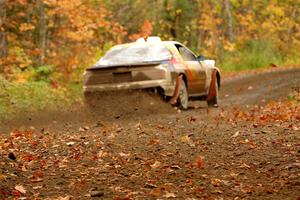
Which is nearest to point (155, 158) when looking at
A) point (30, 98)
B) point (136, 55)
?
point (136, 55)

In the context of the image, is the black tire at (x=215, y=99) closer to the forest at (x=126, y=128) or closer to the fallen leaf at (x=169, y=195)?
the forest at (x=126, y=128)

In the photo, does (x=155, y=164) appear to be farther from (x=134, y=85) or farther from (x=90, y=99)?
(x=90, y=99)

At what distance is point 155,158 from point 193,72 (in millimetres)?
7049

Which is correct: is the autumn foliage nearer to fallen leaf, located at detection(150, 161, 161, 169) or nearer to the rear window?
the rear window

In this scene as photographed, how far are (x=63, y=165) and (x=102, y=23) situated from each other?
13585mm

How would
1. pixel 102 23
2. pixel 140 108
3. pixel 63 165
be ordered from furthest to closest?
pixel 102 23 → pixel 140 108 → pixel 63 165

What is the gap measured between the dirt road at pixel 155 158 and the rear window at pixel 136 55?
1.36 meters

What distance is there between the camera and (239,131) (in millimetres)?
9766

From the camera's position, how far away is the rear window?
45.4 feet

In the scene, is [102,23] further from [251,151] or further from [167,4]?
[167,4]

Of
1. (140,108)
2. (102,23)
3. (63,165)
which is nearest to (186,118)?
(140,108)

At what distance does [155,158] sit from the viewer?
311 inches

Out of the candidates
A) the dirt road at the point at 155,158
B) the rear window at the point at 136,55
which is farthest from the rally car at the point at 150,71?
the dirt road at the point at 155,158

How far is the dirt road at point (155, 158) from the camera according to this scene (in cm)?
640
